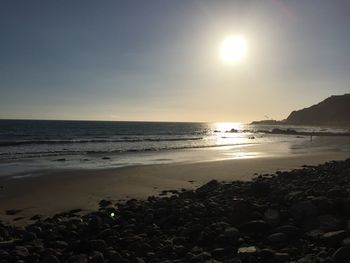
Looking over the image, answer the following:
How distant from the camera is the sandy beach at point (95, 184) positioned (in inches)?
501

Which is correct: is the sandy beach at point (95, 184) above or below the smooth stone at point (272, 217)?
below

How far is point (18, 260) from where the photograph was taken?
713 centimetres

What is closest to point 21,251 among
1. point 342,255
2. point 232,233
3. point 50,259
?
point 50,259

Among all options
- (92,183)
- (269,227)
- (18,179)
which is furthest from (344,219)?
(18,179)

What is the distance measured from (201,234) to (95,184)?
9635 millimetres

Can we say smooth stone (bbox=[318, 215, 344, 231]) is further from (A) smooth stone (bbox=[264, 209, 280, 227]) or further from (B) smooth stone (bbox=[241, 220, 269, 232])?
(B) smooth stone (bbox=[241, 220, 269, 232])

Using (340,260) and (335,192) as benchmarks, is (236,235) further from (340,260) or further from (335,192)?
(335,192)

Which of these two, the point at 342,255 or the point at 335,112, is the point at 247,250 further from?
the point at 335,112

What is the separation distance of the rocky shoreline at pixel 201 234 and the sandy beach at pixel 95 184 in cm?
212

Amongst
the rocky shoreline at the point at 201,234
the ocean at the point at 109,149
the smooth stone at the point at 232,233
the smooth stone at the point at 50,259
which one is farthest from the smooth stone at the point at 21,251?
the ocean at the point at 109,149

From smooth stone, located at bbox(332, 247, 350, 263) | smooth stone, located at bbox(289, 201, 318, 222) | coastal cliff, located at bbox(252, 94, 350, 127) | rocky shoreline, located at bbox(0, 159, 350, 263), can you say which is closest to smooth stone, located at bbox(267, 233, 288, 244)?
rocky shoreline, located at bbox(0, 159, 350, 263)

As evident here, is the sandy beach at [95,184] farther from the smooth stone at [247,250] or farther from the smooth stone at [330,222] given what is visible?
the smooth stone at [330,222]

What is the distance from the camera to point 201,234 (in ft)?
26.8

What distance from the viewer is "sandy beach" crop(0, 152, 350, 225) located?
1272cm
